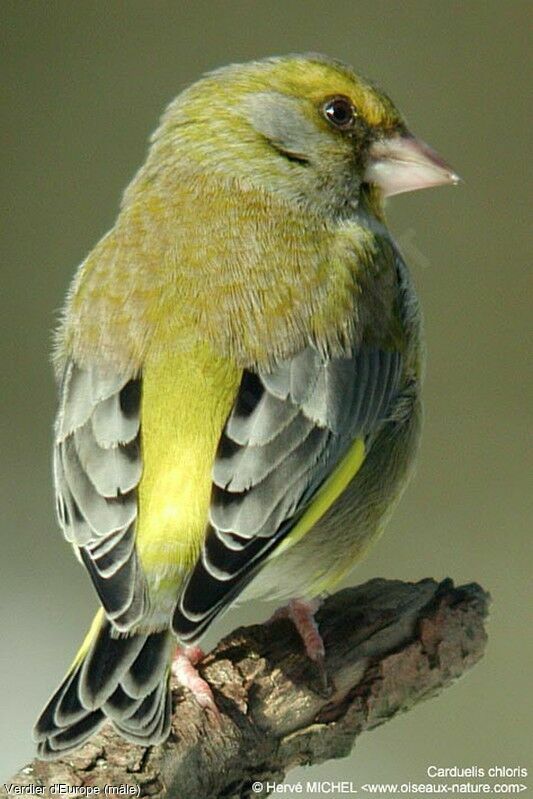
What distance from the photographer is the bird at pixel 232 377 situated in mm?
1096

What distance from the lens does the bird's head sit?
1.44m

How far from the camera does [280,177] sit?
1.45 m

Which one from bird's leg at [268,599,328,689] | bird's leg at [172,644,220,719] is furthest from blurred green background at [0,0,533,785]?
bird's leg at [172,644,220,719]

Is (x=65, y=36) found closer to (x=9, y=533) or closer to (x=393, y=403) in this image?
(x=9, y=533)

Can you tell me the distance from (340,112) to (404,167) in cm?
10

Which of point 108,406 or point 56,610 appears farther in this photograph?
point 56,610

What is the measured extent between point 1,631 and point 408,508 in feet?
2.17

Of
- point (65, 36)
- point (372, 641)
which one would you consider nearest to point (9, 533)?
point (65, 36)

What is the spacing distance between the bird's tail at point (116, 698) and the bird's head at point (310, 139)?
577 millimetres

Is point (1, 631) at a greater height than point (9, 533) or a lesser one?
lesser

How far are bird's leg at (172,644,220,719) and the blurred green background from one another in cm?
66

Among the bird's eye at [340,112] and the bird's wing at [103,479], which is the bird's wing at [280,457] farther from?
the bird's eye at [340,112]

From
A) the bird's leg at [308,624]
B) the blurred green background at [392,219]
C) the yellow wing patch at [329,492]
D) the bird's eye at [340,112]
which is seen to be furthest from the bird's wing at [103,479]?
the blurred green background at [392,219]

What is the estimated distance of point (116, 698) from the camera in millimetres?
1040
